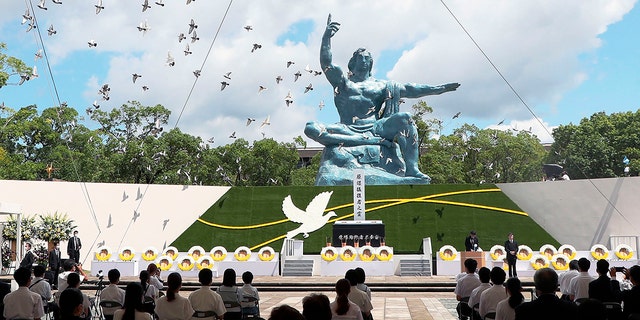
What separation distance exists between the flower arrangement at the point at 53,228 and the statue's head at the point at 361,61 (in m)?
16.2

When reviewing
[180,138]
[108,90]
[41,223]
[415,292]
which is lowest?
[415,292]

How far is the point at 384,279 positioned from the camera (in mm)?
21406

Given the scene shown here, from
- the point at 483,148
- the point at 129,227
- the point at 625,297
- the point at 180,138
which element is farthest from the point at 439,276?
the point at 483,148

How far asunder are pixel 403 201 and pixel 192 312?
81.0 ft

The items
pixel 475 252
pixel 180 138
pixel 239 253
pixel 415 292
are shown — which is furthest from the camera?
pixel 180 138

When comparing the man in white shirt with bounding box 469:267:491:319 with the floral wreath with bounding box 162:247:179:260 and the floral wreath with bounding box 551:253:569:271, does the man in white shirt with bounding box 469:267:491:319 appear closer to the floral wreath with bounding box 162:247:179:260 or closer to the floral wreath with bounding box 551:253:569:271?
the floral wreath with bounding box 551:253:569:271

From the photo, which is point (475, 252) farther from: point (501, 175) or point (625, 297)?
point (501, 175)

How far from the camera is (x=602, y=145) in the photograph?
180ft

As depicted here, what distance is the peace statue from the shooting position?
3316cm

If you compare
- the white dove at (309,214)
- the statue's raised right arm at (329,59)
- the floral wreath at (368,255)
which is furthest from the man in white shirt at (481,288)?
the statue's raised right arm at (329,59)

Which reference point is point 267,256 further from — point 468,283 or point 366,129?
point 468,283

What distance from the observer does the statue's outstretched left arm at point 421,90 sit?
110 feet

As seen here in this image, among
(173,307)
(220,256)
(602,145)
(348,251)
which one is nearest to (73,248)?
(220,256)

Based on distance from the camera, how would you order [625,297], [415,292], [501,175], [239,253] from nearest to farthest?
[625,297], [415,292], [239,253], [501,175]
